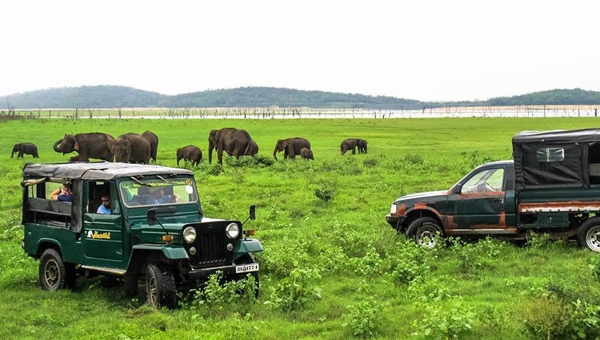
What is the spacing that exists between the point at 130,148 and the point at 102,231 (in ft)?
84.0

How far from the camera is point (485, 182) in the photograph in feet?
50.9

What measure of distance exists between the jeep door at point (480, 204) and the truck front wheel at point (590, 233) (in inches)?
56.1

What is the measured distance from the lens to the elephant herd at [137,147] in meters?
37.3

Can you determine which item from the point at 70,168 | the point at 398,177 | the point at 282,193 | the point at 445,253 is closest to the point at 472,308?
the point at 445,253

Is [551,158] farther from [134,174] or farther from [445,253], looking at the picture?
[134,174]

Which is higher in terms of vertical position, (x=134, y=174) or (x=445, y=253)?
(x=134, y=174)

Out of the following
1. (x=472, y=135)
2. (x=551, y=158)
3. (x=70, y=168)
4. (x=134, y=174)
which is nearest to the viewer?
(x=134, y=174)

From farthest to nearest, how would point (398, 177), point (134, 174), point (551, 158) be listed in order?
1. point (398, 177)
2. point (551, 158)
3. point (134, 174)

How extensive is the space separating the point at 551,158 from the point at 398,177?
44.5 feet

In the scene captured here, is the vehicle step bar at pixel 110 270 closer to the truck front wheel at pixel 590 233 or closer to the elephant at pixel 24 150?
the truck front wheel at pixel 590 233

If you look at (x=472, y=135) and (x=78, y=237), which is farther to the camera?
(x=472, y=135)

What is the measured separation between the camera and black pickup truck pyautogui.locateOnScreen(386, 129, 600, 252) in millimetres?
14680

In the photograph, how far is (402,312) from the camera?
10.5 meters

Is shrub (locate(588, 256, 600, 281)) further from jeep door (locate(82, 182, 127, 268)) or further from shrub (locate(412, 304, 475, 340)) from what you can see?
jeep door (locate(82, 182, 127, 268))
